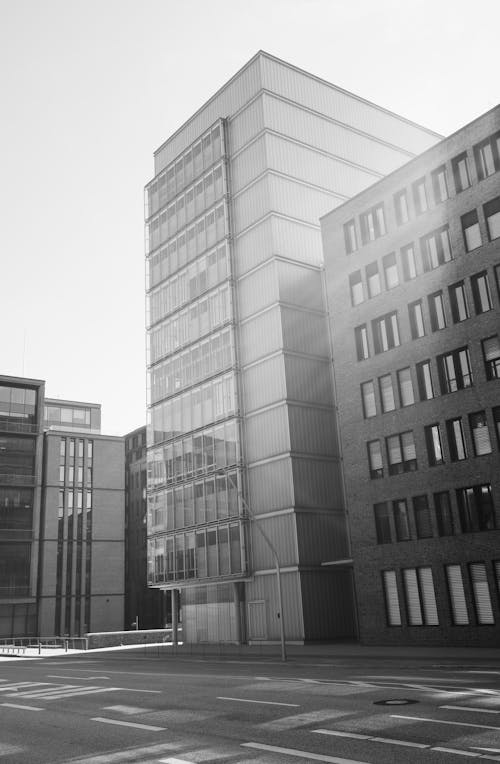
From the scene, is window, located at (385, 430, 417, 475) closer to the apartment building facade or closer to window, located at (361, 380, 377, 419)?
window, located at (361, 380, 377, 419)

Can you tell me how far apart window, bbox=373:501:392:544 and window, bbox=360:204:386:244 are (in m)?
15.3

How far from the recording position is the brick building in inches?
1293

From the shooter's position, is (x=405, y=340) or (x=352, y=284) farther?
(x=352, y=284)

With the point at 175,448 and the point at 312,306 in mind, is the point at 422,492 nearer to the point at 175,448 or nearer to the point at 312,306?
the point at 312,306

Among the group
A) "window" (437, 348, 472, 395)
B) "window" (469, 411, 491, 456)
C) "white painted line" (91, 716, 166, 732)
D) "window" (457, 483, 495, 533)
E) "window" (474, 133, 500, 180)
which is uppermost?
"window" (474, 133, 500, 180)

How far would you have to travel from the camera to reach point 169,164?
198 ft

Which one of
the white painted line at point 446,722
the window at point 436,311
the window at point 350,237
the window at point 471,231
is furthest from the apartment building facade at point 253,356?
the white painted line at point 446,722

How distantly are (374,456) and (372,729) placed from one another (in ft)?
92.1

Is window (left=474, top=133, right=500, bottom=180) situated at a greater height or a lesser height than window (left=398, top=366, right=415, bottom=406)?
greater

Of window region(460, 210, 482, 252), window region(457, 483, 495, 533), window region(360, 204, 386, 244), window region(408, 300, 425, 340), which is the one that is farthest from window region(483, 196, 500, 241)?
window region(457, 483, 495, 533)

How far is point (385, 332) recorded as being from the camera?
3909 cm

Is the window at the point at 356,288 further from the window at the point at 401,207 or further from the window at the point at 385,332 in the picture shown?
the window at the point at 401,207

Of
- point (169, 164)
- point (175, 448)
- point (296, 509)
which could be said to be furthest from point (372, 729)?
point (169, 164)

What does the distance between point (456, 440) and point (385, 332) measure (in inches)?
308
